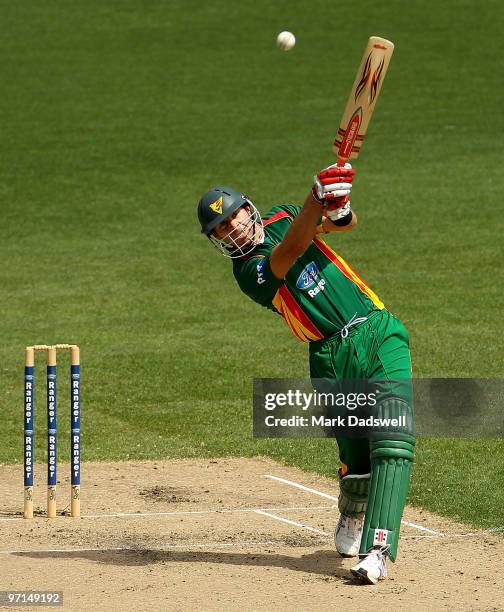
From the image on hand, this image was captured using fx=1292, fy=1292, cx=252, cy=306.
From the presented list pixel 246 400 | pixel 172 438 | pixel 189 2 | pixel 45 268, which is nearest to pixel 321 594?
pixel 172 438

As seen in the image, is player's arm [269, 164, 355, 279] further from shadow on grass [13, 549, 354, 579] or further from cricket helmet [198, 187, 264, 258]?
shadow on grass [13, 549, 354, 579]

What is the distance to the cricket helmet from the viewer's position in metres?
6.73

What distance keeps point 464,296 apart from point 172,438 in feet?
18.8

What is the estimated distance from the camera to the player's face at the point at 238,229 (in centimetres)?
675

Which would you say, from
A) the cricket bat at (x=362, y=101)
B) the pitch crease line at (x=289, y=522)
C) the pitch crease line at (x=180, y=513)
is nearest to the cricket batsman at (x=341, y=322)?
the cricket bat at (x=362, y=101)

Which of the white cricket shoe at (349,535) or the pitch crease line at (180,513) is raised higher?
the pitch crease line at (180,513)

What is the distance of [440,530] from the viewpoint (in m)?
7.73

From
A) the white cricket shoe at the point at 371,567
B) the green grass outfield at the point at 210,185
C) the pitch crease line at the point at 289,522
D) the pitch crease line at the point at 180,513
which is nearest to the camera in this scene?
the white cricket shoe at the point at 371,567

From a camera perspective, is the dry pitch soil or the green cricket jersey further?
the green cricket jersey

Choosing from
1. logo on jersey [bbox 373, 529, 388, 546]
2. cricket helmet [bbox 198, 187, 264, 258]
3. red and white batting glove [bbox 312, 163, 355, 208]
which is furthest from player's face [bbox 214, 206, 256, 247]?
logo on jersey [bbox 373, 529, 388, 546]

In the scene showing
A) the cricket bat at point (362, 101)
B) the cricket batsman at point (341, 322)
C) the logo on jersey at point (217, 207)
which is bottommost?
the cricket batsman at point (341, 322)

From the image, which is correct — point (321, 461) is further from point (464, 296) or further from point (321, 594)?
point (464, 296)

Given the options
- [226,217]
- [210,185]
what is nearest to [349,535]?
[226,217]

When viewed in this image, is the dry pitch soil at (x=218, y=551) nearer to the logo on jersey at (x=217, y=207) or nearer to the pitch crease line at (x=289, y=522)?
the pitch crease line at (x=289, y=522)
